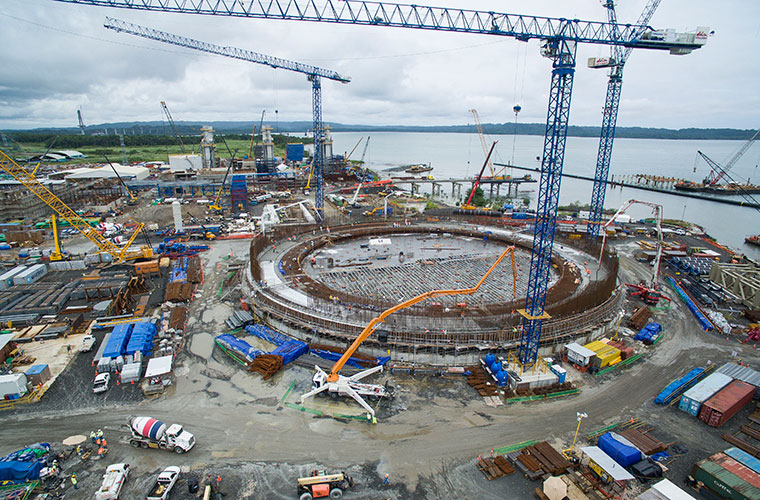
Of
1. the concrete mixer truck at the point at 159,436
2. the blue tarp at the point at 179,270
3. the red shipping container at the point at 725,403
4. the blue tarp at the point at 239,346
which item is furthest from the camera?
the blue tarp at the point at 179,270

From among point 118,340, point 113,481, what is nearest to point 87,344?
point 118,340

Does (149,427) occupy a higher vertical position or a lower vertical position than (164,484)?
higher

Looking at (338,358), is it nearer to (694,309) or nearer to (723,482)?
(723,482)

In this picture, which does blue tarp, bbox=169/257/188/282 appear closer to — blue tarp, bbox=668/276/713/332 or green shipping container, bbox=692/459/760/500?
green shipping container, bbox=692/459/760/500

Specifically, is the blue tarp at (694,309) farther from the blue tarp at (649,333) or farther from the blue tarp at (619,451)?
the blue tarp at (619,451)

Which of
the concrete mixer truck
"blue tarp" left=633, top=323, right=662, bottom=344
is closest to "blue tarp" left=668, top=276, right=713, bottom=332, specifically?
"blue tarp" left=633, top=323, right=662, bottom=344

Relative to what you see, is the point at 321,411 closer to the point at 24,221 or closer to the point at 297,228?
the point at 297,228

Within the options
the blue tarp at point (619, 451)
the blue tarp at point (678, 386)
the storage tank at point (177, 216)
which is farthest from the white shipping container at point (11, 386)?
the blue tarp at point (678, 386)
